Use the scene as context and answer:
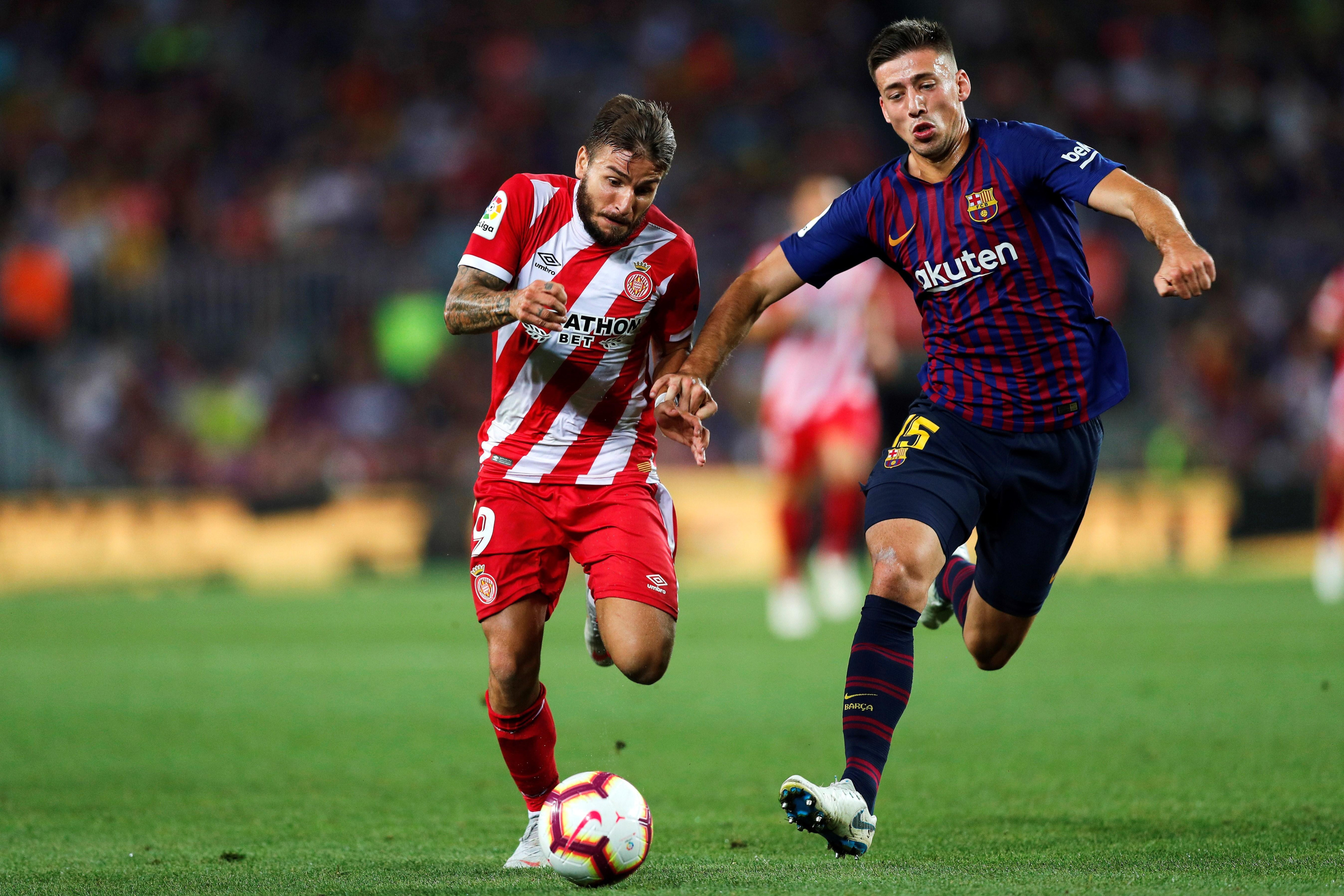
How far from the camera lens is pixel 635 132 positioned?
4602 mm

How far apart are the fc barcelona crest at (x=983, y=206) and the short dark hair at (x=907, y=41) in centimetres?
41

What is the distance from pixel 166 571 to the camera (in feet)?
49.2

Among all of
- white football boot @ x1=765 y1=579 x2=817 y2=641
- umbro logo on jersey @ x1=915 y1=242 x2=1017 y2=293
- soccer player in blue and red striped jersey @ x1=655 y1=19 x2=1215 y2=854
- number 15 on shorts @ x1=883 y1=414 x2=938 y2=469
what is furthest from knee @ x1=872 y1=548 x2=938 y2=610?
white football boot @ x1=765 y1=579 x2=817 y2=641

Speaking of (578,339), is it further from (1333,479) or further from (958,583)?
(1333,479)

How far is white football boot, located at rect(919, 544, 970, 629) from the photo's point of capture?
577cm

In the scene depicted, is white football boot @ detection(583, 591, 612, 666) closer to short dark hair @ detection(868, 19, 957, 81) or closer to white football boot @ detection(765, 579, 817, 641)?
short dark hair @ detection(868, 19, 957, 81)

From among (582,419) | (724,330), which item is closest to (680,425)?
(724,330)

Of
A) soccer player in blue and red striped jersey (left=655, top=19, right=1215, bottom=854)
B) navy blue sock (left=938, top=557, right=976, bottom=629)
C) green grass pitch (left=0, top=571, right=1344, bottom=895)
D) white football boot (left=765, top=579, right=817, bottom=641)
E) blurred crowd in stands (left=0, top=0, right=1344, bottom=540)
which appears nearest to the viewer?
green grass pitch (left=0, top=571, right=1344, bottom=895)

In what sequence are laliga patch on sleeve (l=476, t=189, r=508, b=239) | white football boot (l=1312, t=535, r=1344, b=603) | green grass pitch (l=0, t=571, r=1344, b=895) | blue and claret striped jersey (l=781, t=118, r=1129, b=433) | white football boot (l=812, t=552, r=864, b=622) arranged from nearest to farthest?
1. green grass pitch (l=0, t=571, r=1344, b=895)
2. blue and claret striped jersey (l=781, t=118, r=1129, b=433)
3. laliga patch on sleeve (l=476, t=189, r=508, b=239)
4. white football boot (l=812, t=552, r=864, b=622)
5. white football boot (l=1312, t=535, r=1344, b=603)

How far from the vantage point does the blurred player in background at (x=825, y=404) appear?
36.5ft

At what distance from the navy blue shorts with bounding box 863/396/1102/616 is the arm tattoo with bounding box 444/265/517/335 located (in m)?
1.24

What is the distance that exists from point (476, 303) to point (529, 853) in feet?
5.28

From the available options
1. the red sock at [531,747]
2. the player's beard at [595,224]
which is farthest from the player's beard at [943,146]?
the red sock at [531,747]

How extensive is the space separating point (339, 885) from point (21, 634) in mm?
8352
